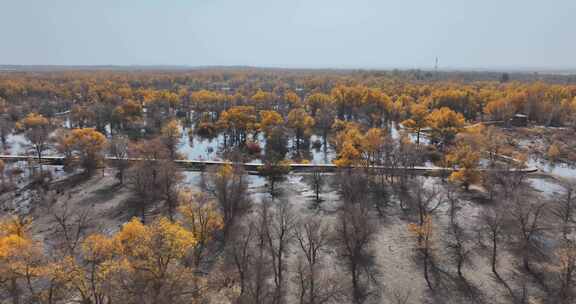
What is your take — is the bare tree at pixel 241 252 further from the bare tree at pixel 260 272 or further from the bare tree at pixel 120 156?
the bare tree at pixel 120 156

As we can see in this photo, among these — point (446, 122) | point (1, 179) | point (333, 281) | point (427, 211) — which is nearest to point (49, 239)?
point (1, 179)

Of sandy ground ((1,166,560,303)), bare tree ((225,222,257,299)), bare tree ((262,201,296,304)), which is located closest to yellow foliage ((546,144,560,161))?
sandy ground ((1,166,560,303))

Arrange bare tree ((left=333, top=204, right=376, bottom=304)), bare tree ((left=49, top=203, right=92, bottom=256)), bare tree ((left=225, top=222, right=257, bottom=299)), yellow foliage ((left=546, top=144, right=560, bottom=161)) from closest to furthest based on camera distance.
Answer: bare tree ((left=225, top=222, right=257, bottom=299)) < bare tree ((left=333, top=204, right=376, bottom=304)) < bare tree ((left=49, top=203, right=92, bottom=256)) < yellow foliage ((left=546, top=144, right=560, bottom=161))

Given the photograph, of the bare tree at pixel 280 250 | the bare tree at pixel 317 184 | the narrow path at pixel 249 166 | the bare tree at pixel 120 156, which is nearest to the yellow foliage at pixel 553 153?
the narrow path at pixel 249 166

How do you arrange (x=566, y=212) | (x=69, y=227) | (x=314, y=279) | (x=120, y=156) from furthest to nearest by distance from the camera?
(x=120, y=156) → (x=69, y=227) → (x=566, y=212) → (x=314, y=279)

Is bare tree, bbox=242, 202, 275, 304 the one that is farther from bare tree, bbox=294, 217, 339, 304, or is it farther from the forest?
bare tree, bbox=294, 217, 339, 304

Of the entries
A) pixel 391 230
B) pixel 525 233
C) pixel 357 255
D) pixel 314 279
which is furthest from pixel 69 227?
pixel 525 233

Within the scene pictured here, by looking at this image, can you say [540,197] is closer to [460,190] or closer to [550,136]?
[460,190]

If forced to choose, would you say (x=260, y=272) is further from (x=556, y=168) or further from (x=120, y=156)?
(x=556, y=168)

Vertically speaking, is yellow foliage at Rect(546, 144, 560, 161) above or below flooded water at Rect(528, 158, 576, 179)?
above
